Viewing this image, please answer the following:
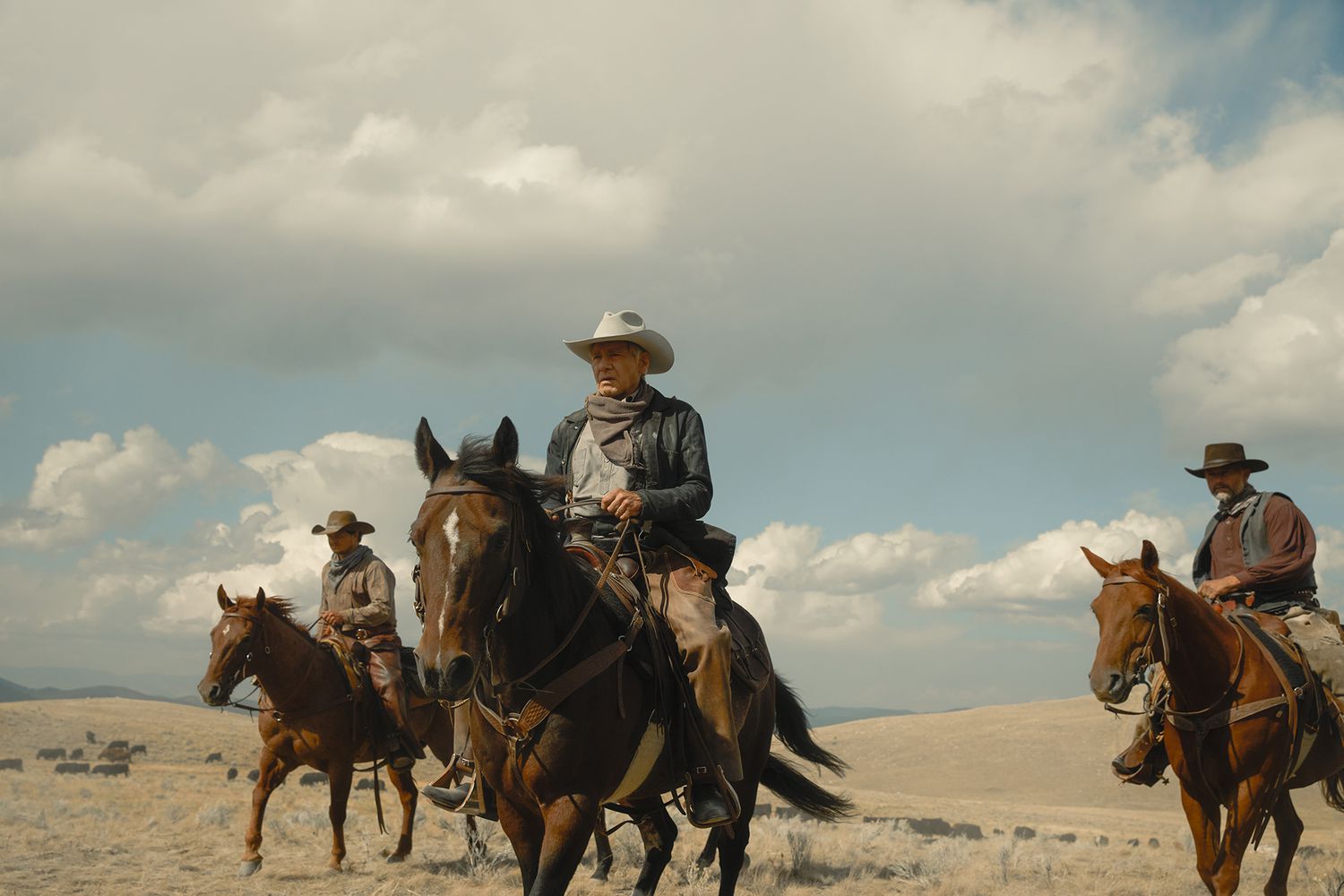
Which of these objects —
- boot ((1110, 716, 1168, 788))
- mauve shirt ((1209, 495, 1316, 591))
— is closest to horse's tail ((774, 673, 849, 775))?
boot ((1110, 716, 1168, 788))

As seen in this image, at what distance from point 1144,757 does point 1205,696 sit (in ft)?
2.95

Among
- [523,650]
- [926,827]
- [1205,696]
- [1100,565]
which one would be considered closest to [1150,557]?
[1100,565]

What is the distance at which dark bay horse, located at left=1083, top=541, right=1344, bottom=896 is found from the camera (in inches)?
285

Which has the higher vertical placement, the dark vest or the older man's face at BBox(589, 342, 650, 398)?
the older man's face at BBox(589, 342, 650, 398)

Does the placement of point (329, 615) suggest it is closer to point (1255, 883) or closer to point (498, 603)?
point (498, 603)

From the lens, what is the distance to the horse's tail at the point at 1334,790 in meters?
9.19

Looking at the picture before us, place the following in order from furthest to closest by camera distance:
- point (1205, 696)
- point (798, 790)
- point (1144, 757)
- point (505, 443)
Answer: point (798, 790) < point (1144, 757) < point (1205, 696) < point (505, 443)

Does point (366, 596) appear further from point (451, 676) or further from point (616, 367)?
point (451, 676)

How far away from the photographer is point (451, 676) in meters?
3.98

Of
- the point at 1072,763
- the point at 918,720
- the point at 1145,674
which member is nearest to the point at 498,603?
the point at 1145,674

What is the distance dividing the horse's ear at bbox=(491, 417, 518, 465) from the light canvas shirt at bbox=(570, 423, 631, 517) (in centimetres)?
134

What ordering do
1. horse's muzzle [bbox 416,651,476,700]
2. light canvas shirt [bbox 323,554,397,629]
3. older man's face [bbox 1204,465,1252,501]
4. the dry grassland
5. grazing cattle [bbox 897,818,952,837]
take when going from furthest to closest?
grazing cattle [bbox 897,818,952,837] < light canvas shirt [bbox 323,554,397,629] < the dry grassland < older man's face [bbox 1204,465,1252,501] < horse's muzzle [bbox 416,651,476,700]

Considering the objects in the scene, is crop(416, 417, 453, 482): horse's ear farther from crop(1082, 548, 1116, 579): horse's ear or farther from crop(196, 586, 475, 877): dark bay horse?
crop(196, 586, 475, 877): dark bay horse

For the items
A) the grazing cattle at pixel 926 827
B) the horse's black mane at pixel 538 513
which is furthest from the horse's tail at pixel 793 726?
the grazing cattle at pixel 926 827
